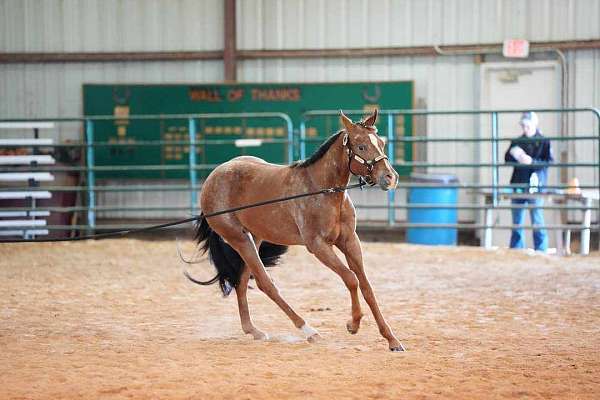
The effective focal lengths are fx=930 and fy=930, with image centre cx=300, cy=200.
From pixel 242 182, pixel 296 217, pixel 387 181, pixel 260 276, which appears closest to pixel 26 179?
pixel 242 182

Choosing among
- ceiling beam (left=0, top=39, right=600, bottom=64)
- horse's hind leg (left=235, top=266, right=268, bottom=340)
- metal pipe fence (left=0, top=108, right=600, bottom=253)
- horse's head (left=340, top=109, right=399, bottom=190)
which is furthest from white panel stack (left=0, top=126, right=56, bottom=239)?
horse's head (left=340, top=109, right=399, bottom=190)

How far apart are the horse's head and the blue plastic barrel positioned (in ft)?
24.1

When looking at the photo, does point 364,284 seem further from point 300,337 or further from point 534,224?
point 534,224

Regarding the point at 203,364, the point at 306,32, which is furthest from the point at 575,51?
the point at 203,364

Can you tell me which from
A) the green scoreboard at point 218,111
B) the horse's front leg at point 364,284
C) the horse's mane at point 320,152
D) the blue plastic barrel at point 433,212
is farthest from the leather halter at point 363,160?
the green scoreboard at point 218,111

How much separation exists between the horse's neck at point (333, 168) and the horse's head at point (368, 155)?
0.28 feet

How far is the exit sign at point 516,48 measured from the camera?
1307 centimetres

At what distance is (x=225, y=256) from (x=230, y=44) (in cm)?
829

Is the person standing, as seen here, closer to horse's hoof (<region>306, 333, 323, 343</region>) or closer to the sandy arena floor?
the sandy arena floor

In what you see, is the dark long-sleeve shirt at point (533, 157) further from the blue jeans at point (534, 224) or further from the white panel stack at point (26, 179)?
the white panel stack at point (26, 179)

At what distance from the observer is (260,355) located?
5191 mm

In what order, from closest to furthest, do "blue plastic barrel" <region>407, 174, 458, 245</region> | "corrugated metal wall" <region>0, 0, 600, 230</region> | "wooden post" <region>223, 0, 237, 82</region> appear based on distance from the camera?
1. "blue plastic barrel" <region>407, 174, 458, 245</region>
2. "corrugated metal wall" <region>0, 0, 600, 230</region>
3. "wooden post" <region>223, 0, 237, 82</region>

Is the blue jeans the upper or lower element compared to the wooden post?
lower

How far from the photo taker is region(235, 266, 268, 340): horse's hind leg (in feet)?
19.1
